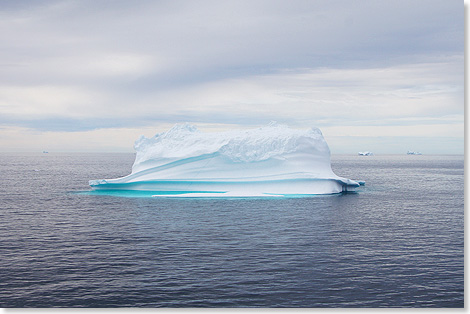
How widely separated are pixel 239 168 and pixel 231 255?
66.5 ft

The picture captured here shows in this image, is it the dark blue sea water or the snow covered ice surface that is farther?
the snow covered ice surface

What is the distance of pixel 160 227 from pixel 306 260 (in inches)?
386

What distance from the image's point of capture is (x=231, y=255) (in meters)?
17.5

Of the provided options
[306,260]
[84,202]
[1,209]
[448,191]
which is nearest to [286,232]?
[306,260]

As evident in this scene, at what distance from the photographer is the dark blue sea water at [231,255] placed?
12836mm

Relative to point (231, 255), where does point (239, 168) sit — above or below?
above

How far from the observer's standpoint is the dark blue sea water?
505 inches

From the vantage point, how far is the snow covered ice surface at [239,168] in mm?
37000

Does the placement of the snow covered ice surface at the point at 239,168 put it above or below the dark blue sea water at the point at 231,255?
above

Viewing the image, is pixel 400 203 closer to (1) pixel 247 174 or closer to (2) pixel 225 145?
(1) pixel 247 174

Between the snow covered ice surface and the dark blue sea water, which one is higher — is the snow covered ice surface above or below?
above

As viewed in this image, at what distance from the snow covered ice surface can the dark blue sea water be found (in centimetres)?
531

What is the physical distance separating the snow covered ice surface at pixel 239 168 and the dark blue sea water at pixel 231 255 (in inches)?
209

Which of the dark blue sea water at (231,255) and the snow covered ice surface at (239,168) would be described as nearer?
the dark blue sea water at (231,255)
